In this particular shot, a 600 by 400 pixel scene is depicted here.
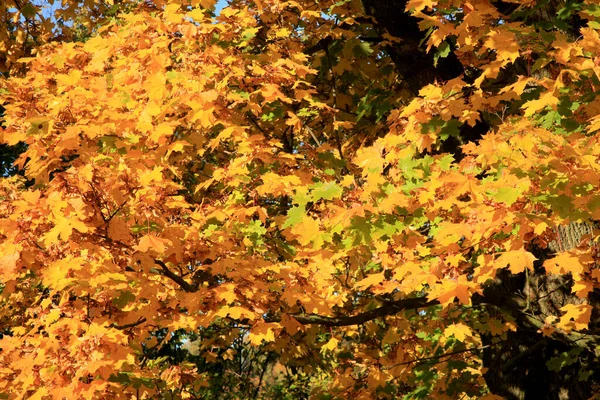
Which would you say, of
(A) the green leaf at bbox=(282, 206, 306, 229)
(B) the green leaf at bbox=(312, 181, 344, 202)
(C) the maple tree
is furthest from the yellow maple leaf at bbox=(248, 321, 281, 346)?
(B) the green leaf at bbox=(312, 181, 344, 202)

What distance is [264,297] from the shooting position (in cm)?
487

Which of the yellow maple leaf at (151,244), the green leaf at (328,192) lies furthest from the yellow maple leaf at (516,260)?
the yellow maple leaf at (151,244)

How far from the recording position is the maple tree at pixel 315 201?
4.11m

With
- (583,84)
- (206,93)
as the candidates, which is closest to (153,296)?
(206,93)

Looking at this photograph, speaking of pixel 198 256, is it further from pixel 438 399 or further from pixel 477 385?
pixel 477 385

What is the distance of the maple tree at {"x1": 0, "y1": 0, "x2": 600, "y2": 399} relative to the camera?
4113mm

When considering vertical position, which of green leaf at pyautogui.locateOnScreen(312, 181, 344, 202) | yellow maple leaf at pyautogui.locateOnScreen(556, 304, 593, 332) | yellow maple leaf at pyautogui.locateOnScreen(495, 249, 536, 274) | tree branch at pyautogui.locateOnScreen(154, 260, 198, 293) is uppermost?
tree branch at pyautogui.locateOnScreen(154, 260, 198, 293)

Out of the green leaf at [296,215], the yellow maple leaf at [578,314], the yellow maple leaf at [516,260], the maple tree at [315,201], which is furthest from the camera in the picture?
the yellow maple leaf at [578,314]

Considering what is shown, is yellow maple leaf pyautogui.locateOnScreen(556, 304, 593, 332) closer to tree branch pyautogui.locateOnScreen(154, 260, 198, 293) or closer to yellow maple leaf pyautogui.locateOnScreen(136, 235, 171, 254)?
tree branch pyautogui.locateOnScreen(154, 260, 198, 293)

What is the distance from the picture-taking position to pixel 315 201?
418 cm

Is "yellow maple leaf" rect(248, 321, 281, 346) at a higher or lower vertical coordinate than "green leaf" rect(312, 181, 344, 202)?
lower

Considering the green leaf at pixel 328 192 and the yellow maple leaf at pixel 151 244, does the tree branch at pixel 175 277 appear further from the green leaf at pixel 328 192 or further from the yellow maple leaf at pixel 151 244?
the green leaf at pixel 328 192

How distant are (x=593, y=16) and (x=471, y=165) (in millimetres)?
1540

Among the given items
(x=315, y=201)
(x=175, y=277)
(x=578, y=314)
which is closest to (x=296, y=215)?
(x=315, y=201)
